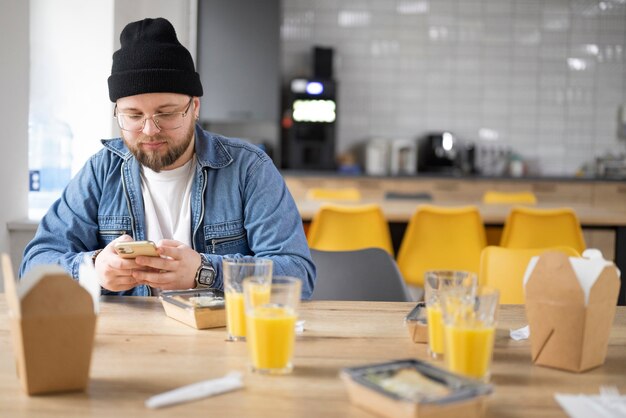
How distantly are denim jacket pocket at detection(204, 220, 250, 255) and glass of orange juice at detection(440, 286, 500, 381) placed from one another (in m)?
0.99

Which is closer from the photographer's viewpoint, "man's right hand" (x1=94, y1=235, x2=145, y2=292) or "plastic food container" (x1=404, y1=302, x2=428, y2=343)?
"plastic food container" (x1=404, y1=302, x2=428, y2=343)

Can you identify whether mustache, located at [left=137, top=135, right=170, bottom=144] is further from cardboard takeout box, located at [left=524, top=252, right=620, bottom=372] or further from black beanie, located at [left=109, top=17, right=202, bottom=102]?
cardboard takeout box, located at [left=524, top=252, right=620, bottom=372]

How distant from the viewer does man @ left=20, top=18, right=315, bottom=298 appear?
2117 millimetres

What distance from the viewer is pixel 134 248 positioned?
1727 millimetres

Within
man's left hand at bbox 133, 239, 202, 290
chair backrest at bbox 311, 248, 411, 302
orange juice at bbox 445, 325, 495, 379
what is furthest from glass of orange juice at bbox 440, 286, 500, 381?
chair backrest at bbox 311, 248, 411, 302

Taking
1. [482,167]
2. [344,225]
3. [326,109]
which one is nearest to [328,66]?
[326,109]

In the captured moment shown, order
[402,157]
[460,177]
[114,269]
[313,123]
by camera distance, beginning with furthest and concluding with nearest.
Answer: [402,157] → [313,123] → [460,177] → [114,269]

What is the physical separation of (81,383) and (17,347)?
0.39 ft

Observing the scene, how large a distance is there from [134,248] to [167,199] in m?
0.54

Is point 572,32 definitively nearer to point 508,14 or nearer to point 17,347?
point 508,14

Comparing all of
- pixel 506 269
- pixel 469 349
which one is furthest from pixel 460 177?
pixel 469 349

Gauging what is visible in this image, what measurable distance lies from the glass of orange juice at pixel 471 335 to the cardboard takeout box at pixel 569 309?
179 millimetres

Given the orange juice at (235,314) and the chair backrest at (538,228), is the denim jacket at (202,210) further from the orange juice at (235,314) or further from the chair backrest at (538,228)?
the chair backrest at (538,228)

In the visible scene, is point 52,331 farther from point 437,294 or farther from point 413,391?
point 437,294
